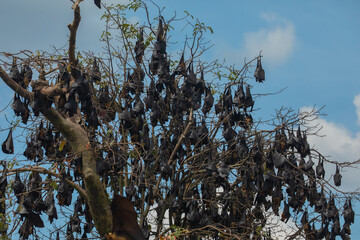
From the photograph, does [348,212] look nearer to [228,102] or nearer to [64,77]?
[228,102]

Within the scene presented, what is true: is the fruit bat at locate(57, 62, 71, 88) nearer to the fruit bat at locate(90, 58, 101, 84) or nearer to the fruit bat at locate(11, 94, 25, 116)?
the fruit bat at locate(11, 94, 25, 116)

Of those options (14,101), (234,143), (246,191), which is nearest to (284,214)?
(246,191)

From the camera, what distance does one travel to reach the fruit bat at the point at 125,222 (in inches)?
277

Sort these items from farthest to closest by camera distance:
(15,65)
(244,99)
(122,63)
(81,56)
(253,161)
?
(81,56) < (122,63) < (244,99) < (253,161) < (15,65)

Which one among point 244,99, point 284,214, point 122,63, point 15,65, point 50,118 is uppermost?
point 122,63

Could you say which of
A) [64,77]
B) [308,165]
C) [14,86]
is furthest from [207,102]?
[14,86]

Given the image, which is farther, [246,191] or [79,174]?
[246,191]

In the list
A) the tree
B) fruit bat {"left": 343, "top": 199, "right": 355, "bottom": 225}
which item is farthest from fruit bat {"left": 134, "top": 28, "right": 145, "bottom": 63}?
fruit bat {"left": 343, "top": 199, "right": 355, "bottom": 225}

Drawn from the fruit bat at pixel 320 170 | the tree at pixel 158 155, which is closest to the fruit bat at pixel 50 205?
the tree at pixel 158 155

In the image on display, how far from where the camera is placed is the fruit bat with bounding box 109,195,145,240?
7.04 metres

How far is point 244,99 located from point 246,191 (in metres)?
1.77

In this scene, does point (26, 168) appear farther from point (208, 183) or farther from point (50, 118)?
point (208, 183)

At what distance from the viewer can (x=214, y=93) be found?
11.9m

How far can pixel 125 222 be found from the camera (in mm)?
7164
